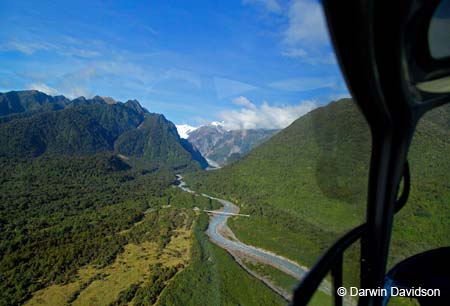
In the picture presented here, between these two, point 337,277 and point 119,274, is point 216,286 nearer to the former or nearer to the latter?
point 119,274

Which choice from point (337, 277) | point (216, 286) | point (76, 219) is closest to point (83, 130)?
point (76, 219)

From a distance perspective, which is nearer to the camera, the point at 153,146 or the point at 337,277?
the point at 337,277

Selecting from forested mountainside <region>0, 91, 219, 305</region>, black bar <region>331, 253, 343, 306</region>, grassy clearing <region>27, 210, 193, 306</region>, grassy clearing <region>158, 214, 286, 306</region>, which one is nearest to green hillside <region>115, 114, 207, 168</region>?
forested mountainside <region>0, 91, 219, 305</region>

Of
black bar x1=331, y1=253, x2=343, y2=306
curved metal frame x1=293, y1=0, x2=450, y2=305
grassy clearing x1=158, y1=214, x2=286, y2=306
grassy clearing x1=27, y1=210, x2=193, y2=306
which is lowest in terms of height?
grassy clearing x1=27, y1=210, x2=193, y2=306

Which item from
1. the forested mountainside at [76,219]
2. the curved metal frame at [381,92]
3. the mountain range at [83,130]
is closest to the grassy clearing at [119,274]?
the forested mountainside at [76,219]

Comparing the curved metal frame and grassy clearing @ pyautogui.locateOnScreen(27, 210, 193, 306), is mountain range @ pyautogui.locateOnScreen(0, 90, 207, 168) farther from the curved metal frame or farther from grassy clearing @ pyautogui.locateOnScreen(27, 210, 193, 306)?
the curved metal frame

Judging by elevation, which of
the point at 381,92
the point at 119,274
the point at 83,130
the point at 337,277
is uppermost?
the point at 83,130

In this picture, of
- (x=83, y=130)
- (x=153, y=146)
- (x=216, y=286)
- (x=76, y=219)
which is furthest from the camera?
(x=153, y=146)

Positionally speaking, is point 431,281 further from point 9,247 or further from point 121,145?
point 121,145

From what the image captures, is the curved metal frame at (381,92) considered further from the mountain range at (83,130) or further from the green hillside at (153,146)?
the green hillside at (153,146)
